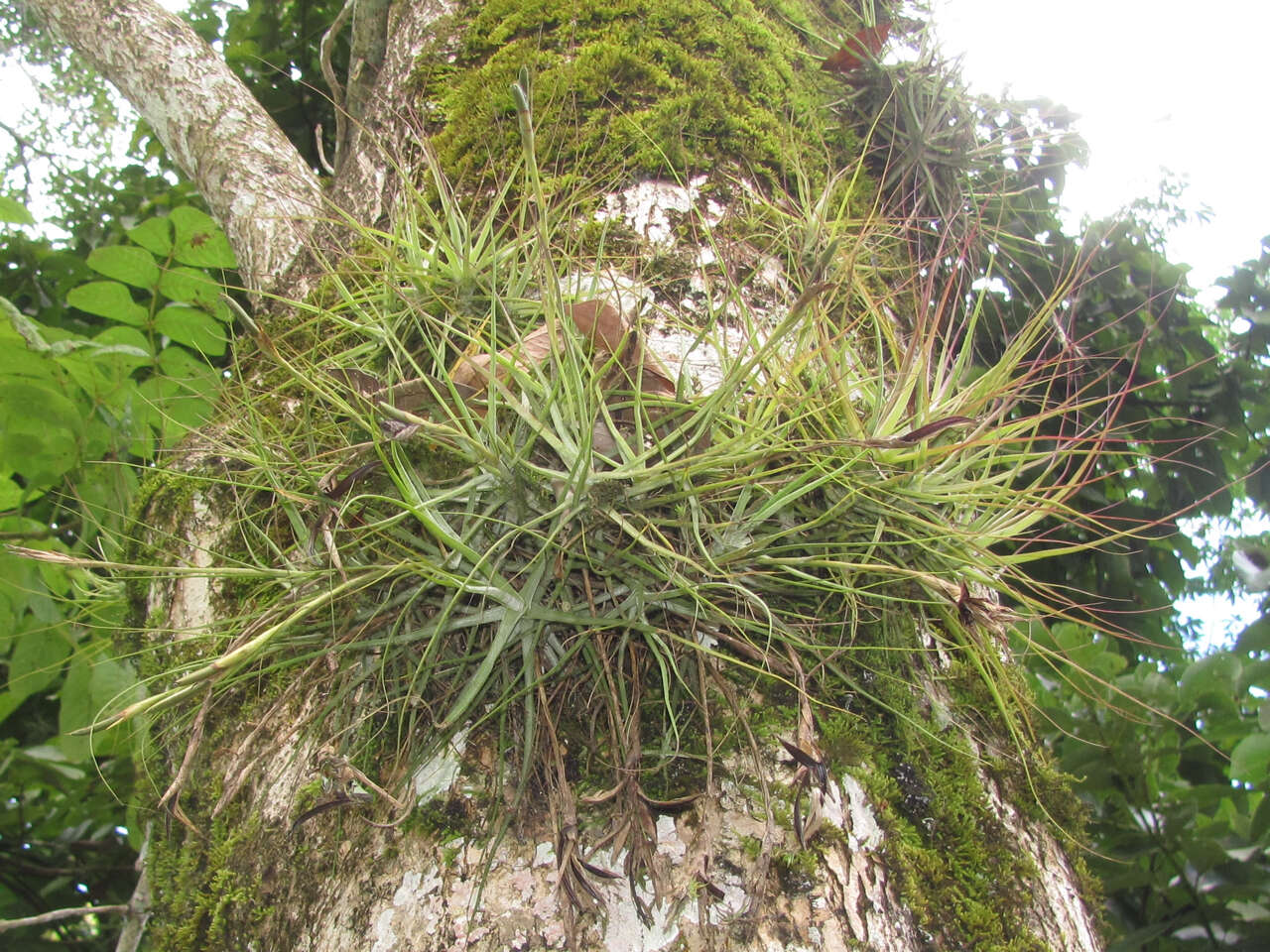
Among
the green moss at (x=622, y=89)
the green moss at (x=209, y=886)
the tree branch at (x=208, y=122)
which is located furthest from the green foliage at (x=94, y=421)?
the green moss at (x=622, y=89)

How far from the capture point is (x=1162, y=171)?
9.51 feet

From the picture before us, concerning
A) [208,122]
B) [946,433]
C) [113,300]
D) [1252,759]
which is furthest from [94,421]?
[1252,759]

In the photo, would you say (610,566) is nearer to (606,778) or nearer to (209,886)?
(606,778)

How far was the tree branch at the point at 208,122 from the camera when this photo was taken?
1777 mm

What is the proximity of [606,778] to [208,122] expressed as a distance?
1.86 metres

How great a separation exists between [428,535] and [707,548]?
0.35 m

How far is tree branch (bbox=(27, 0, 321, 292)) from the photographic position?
1777 mm

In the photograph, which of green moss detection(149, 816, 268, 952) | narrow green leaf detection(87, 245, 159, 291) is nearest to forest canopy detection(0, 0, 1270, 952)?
narrow green leaf detection(87, 245, 159, 291)

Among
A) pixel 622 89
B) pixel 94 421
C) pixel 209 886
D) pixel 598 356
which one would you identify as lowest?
pixel 209 886

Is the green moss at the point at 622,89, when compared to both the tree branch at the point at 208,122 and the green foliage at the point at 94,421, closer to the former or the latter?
the tree branch at the point at 208,122

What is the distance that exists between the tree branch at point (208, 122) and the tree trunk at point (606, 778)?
15.0 inches

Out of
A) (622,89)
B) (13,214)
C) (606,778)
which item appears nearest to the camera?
(606,778)

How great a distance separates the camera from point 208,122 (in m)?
2.03

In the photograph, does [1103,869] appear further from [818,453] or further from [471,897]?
[471,897]
